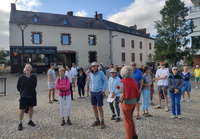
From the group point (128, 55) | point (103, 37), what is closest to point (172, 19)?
point (103, 37)

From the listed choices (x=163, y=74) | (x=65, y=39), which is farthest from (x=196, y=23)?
(x=163, y=74)

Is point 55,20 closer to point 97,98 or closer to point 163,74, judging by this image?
point 163,74

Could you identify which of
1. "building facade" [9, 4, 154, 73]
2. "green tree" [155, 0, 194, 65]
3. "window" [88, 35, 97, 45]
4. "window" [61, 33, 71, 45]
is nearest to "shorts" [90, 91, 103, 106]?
"green tree" [155, 0, 194, 65]

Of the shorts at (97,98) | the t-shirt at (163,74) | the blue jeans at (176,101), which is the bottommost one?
the blue jeans at (176,101)

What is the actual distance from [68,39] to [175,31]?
54.4ft

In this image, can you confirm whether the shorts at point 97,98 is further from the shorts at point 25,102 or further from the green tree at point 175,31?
the green tree at point 175,31

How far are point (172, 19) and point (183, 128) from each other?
1970 centimetres

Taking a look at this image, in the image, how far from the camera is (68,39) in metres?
30.0

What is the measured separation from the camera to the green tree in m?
21.8

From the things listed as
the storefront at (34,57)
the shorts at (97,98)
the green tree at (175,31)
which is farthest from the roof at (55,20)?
the shorts at (97,98)

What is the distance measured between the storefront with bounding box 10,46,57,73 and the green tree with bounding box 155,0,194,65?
16759 millimetres

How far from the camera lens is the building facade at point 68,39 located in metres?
27.0

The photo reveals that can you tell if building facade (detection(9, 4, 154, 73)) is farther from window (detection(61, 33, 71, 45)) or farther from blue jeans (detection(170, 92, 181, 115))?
blue jeans (detection(170, 92, 181, 115))

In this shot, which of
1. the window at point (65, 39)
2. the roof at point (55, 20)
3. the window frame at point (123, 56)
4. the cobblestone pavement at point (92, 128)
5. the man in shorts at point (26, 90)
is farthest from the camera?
the window frame at point (123, 56)
